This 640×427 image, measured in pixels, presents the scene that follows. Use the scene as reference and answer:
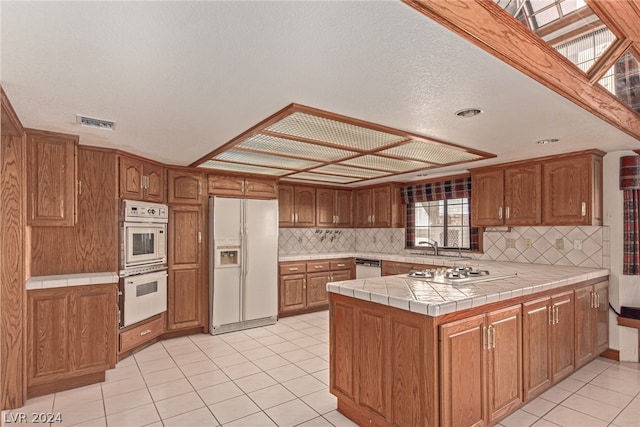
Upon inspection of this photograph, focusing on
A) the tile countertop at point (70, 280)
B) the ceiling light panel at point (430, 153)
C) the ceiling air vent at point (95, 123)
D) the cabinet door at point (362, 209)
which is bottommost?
the tile countertop at point (70, 280)

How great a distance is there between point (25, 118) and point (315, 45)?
229 centimetres

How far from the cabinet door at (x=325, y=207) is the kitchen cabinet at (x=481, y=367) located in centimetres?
377

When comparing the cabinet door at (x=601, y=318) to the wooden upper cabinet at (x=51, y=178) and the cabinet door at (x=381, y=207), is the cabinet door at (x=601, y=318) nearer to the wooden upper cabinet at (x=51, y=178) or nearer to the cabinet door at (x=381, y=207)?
the cabinet door at (x=381, y=207)

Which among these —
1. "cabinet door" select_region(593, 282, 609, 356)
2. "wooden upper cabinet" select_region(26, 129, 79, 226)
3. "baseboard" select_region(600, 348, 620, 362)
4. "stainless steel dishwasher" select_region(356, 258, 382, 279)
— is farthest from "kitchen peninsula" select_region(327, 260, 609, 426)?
"stainless steel dishwasher" select_region(356, 258, 382, 279)

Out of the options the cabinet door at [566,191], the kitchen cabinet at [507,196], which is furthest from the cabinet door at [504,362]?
the kitchen cabinet at [507,196]

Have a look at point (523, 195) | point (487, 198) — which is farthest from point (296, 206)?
point (523, 195)

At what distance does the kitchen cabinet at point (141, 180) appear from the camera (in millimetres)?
3547

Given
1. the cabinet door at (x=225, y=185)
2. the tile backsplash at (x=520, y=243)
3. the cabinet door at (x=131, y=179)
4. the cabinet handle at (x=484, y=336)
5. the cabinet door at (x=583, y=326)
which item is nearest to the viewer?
the cabinet handle at (x=484, y=336)

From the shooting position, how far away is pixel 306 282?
537 cm

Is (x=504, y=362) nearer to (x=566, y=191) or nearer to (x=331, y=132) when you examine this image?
(x=331, y=132)

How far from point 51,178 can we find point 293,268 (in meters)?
3.19

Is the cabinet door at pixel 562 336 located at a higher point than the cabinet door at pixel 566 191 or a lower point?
lower

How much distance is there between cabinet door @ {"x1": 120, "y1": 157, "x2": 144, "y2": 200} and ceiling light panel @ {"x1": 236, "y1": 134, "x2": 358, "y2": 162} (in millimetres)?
1311

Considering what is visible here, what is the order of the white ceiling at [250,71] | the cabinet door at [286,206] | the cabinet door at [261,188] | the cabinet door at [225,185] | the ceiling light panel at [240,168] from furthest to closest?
the cabinet door at [286,206]
the cabinet door at [261,188]
the cabinet door at [225,185]
the ceiling light panel at [240,168]
the white ceiling at [250,71]
